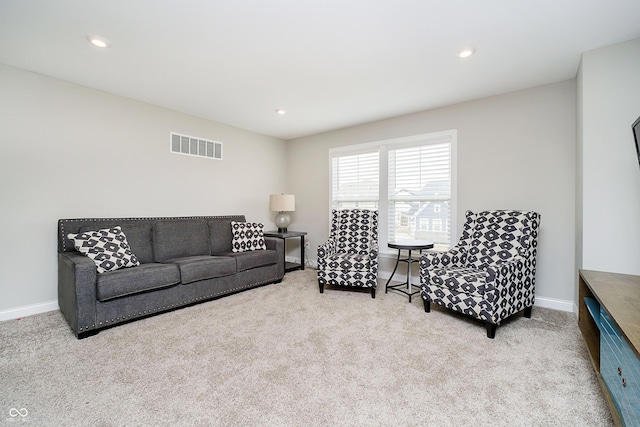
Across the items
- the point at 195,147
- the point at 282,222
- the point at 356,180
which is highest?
the point at 195,147

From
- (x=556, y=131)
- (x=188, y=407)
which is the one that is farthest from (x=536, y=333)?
(x=188, y=407)

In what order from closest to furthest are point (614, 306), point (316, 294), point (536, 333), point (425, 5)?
point (614, 306) < point (425, 5) < point (536, 333) < point (316, 294)

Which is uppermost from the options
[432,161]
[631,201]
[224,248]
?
[432,161]

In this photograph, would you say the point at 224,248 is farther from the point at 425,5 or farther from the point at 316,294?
the point at 425,5

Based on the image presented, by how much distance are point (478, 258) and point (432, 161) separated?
4.89 ft

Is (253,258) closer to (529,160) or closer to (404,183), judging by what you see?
(404,183)

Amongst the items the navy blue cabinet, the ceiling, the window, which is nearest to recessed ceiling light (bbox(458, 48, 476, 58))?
the ceiling

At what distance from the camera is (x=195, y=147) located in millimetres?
4227

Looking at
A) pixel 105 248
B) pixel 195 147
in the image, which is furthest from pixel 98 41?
pixel 195 147

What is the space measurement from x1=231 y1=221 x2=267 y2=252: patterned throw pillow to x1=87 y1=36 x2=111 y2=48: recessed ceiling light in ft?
→ 8.01

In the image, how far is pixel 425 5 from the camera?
191 cm

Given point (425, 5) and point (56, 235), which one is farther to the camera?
point (56, 235)

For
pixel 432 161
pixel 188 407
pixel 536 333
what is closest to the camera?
pixel 188 407

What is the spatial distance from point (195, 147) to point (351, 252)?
8.96ft
